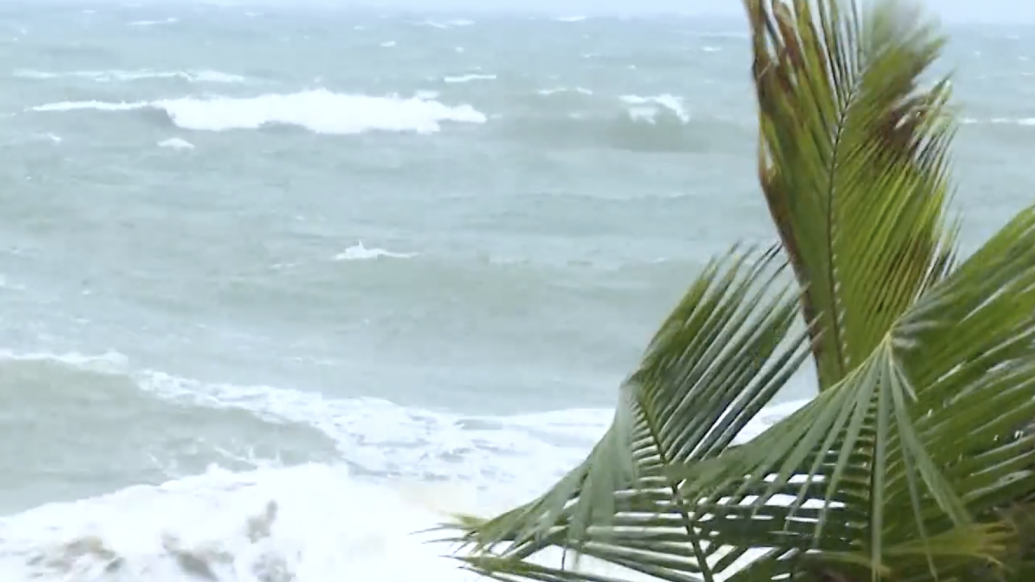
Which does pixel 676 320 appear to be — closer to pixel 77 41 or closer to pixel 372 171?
pixel 372 171

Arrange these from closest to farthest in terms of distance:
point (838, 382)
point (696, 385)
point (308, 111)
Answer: point (838, 382) → point (696, 385) → point (308, 111)

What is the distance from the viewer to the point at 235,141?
1662cm

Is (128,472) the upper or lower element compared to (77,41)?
upper

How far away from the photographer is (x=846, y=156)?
133cm

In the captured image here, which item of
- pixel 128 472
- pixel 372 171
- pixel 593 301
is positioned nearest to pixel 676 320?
pixel 128 472

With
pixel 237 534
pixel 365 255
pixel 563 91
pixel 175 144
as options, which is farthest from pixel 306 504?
pixel 563 91

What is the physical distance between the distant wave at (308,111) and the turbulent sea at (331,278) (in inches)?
2.8

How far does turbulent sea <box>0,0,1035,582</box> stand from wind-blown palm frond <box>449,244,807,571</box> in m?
0.37

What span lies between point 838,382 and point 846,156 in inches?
12.6

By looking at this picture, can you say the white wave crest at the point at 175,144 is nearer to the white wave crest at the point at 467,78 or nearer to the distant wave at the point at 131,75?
the distant wave at the point at 131,75

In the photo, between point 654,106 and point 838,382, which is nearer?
point 838,382

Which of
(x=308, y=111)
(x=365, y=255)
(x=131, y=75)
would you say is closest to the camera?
(x=365, y=255)

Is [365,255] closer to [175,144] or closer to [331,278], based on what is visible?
[331,278]

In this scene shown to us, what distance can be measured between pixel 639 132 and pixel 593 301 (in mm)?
8822
